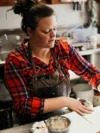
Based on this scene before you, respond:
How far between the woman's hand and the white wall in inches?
84.7

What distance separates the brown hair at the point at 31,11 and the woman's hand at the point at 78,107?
0.58m

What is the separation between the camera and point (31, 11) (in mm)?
1615

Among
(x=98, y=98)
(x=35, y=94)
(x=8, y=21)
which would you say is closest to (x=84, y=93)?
(x=98, y=98)

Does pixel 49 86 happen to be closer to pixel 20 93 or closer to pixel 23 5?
pixel 20 93

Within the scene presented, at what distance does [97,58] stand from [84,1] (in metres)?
0.91

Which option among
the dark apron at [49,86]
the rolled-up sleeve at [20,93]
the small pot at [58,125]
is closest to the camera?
the small pot at [58,125]

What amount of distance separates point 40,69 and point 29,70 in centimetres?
9

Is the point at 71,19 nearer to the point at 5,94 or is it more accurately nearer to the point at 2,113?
the point at 5,94

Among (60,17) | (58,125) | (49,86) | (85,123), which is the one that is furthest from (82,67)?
(60,17)

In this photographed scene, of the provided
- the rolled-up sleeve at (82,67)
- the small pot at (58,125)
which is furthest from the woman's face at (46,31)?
the small pot at (58,125)

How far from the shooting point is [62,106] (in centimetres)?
155

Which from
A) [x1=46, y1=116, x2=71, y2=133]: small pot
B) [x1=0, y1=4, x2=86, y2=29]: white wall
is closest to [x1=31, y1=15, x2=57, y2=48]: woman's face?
[x1=46, y1=116, x2=71, y2=133]: small pot

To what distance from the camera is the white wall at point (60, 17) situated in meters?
3.36

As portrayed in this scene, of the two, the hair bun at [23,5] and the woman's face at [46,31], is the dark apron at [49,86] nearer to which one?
the woman's face at [46,31]
